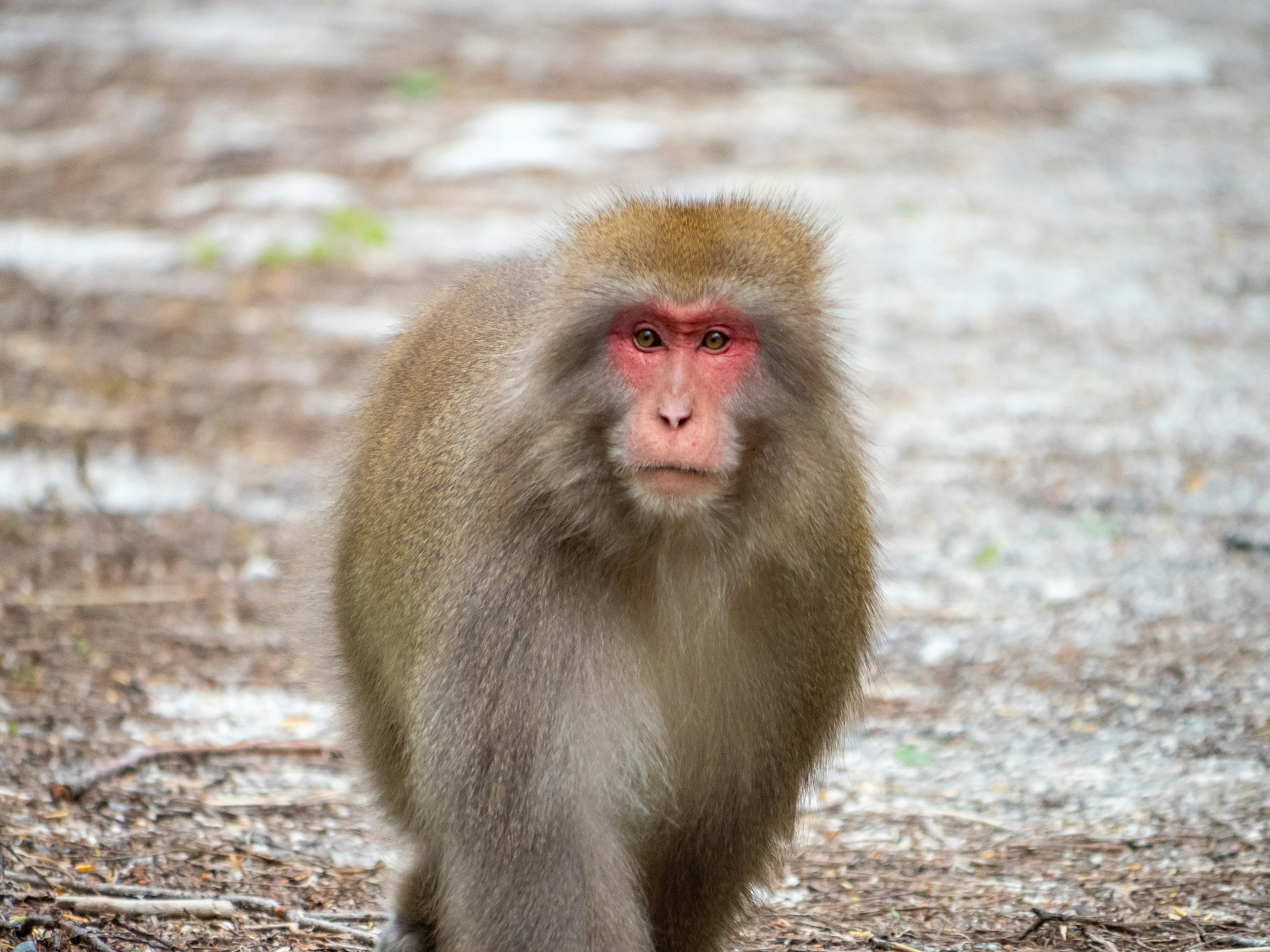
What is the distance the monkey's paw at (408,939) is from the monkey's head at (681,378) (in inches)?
55.6

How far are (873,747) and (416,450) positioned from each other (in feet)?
7.54

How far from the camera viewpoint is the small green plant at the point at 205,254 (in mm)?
9938

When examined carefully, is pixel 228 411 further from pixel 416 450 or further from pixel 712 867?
pixel 712 867

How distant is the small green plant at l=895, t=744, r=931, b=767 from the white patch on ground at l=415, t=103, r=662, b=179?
6868 mm

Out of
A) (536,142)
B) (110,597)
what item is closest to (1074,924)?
(110,597)

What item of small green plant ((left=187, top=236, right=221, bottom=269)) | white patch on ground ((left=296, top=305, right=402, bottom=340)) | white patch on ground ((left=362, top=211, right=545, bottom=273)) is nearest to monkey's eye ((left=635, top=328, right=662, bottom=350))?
white patch on ground ((left=296, top=305, right=402, bottom=340))

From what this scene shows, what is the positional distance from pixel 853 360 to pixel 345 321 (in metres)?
5.33

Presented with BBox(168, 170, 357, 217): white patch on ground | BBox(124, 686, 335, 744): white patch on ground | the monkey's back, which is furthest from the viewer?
BBox(168, 170, 357, 217): white patch on ground

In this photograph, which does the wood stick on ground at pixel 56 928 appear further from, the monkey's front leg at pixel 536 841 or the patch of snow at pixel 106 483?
the patch of snow at pixel 106 483

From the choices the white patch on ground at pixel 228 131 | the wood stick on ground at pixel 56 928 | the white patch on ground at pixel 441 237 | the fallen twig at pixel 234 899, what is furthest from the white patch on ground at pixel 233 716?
the white patch on ground at pixel 228 131

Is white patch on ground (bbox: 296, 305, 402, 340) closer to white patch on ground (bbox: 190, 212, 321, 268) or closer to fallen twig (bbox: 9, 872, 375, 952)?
white patch on ground (bbox: 190, 212, 321, 268)

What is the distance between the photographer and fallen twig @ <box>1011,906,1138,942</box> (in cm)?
412

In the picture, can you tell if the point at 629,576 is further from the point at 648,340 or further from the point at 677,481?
the point at 648,340

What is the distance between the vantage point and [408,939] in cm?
409
